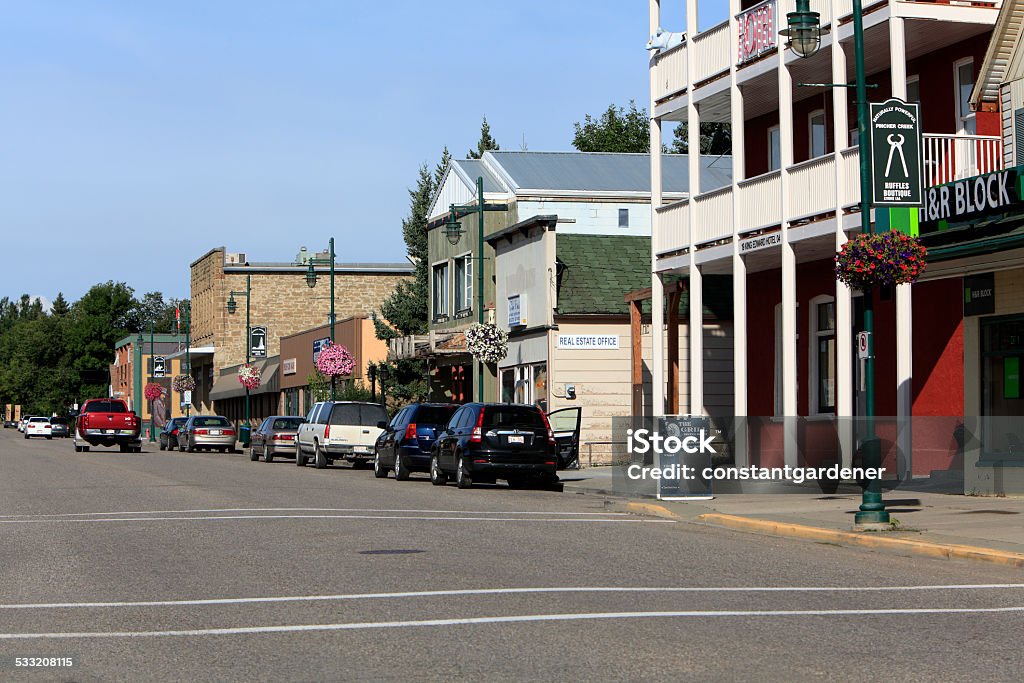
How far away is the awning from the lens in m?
79.6

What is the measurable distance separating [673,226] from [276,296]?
213ft

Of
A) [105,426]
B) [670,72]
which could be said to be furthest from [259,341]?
[670,72]

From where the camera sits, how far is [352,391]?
60.0 metres

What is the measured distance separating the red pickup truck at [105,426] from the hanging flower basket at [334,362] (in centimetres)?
914

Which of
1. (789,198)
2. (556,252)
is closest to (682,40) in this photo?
(789,198)

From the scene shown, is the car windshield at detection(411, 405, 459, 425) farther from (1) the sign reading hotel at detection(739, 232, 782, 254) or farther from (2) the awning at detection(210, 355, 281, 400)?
(2) the awning at detection(210, 355, 281, 400)

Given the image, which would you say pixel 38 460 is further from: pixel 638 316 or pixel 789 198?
pixel 789 198

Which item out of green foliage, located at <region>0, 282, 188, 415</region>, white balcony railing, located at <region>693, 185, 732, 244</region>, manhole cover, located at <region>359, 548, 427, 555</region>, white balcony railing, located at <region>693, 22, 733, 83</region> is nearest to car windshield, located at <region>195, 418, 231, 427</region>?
white balcony railing, located at <region>693, 185, 732, 244</region>

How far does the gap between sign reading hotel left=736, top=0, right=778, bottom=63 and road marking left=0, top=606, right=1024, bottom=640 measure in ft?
61.6

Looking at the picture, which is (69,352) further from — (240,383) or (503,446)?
(503,446)

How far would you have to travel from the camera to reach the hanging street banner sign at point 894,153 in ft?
66.0

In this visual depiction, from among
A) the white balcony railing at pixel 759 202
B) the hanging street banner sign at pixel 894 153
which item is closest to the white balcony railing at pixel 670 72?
the white balcony railing at pixel 759 202

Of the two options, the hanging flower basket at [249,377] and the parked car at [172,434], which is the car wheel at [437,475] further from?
the hanging flower basket at [249,377]

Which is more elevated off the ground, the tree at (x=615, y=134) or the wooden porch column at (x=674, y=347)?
the tree at (x=615, y=134)
